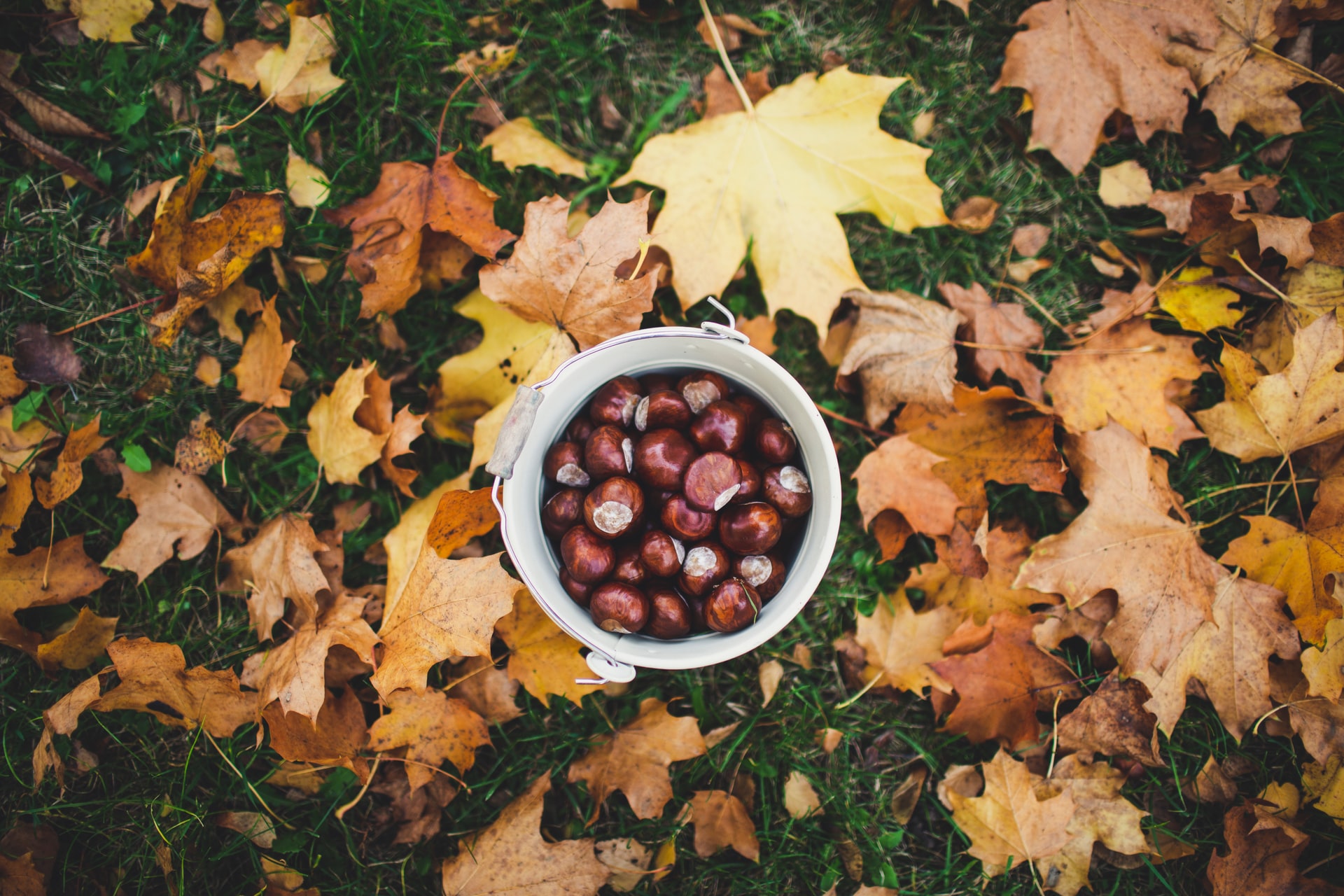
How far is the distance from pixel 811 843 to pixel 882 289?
4.98 ft

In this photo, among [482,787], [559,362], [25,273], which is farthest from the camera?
[25,273]

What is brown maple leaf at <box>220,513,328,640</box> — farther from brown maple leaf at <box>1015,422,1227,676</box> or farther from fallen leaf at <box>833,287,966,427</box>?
brown maple leaf at <box>1015,422,1227,676</box>

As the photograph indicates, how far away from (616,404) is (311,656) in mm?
943

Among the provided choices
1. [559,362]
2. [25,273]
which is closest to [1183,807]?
[559,362]

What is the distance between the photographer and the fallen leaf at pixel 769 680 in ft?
6.82

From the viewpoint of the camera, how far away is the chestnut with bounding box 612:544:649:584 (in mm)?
1685

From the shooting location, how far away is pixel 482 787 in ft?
6.69

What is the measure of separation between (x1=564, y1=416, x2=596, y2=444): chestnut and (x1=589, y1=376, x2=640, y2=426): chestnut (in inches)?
0.9

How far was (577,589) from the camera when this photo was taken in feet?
5.55

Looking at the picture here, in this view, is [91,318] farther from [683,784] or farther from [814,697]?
[814,697]

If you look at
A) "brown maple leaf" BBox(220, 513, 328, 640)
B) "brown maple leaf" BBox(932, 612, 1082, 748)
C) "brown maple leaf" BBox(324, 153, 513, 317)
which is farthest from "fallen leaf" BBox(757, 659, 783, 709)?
"brown maple leaf" BBox(324, 153, 513, 317)

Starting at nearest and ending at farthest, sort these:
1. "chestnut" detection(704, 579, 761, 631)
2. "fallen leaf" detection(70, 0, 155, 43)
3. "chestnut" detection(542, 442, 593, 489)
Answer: "chestnut" detection(704, 579, 761, 631), "chestnut" detection(542, 442, 593, 489), "fallen leaf" detection(70, 0, 155, 43)

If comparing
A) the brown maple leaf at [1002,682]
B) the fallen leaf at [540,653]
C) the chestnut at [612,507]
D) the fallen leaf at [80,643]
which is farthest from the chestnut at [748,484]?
the fallen leaf at [80,643]

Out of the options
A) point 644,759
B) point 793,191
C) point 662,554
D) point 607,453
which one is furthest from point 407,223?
point 644,759
